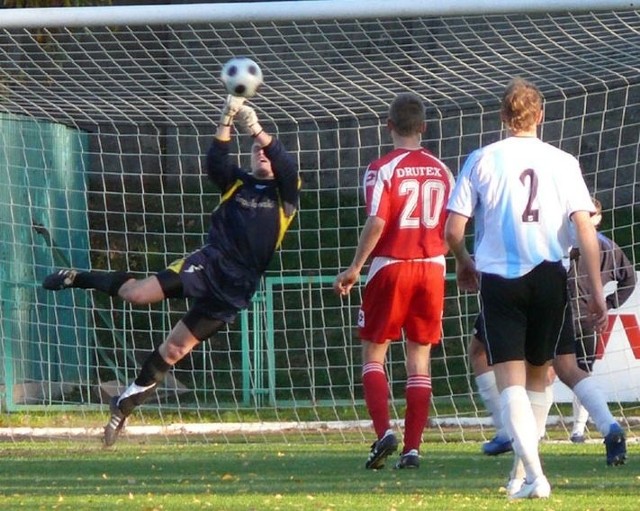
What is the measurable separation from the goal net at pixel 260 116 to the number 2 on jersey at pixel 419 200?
2.02 m

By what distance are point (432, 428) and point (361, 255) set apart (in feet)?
14.0

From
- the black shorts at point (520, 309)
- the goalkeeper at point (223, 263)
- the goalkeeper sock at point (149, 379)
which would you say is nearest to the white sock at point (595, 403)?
the black shorts at point (520, 309)

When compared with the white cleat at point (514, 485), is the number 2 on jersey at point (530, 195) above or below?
above

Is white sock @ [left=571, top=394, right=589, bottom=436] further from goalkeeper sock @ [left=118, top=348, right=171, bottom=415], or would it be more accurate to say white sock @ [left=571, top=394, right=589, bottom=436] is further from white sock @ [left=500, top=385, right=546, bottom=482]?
white sock @ [left=500, top=385, right=546, bottom=482]

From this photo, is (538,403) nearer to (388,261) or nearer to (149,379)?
(388,261)

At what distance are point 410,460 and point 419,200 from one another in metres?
1.39

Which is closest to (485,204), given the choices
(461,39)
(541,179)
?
(541,179)

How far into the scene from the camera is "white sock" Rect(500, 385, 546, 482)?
599cm

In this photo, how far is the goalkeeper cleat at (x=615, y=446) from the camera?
7.38 metres

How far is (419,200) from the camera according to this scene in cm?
801

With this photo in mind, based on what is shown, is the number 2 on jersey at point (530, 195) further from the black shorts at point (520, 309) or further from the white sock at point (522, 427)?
the white sock at point (522, 427)

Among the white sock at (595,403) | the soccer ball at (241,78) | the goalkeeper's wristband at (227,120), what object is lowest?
the white sock at (595,403)

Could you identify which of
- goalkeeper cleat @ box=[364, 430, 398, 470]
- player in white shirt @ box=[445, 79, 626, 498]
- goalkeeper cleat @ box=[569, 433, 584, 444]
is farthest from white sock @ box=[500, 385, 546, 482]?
goalkeeper cleat @ box=[569, 433, 584, 444]

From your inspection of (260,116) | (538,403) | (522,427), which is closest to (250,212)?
(538,403)
